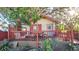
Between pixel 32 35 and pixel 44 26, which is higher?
pixel 44 26

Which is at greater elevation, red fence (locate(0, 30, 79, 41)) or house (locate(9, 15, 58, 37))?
house (locate(9, 15, 58, 37))

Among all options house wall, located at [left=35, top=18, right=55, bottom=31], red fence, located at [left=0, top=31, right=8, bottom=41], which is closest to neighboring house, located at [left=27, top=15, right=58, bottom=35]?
house wall, located at [left=35, top=18, right=55, bottom=31]

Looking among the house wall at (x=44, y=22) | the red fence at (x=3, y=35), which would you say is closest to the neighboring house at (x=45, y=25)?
the house wall at (x=44, y=22)

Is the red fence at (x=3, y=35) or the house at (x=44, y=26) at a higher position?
the house at (x=44, y=26)

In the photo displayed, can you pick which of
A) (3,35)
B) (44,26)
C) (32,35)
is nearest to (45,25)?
(44,26)

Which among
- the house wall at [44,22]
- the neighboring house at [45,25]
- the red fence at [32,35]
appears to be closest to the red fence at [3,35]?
the red fence at [32,35]

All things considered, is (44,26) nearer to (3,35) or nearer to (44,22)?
(44,22)

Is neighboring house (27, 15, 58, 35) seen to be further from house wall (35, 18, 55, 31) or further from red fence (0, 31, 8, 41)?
red fence (0, 31, 8, 41)

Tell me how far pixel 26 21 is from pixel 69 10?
0.60 meters

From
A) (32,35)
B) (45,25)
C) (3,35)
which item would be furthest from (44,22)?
(3,35)

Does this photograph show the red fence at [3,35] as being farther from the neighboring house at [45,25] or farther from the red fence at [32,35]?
the neighboring house at [45,25]

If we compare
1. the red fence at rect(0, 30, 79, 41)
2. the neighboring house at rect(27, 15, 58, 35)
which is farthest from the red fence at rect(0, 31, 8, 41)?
the neighboring house at rect(27, 15, 58, 35)
